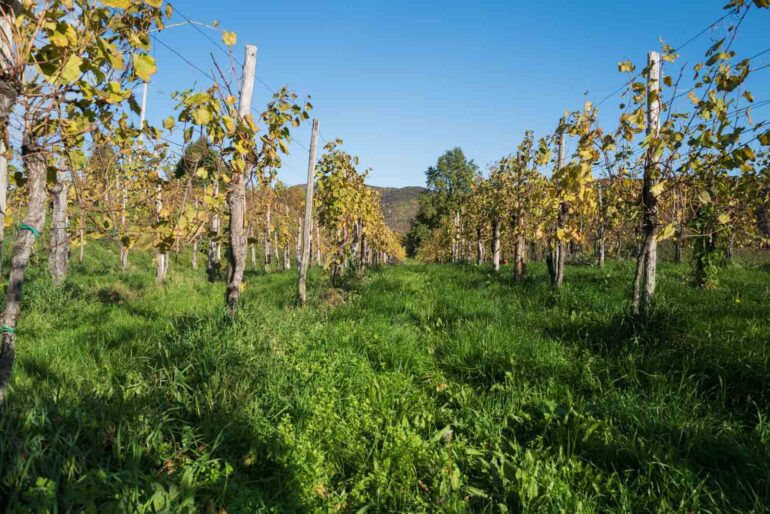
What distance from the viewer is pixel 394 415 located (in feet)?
11.8

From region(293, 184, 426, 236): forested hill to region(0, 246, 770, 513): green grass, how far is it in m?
118

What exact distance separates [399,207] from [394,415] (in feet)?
524

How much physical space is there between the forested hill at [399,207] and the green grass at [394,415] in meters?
118

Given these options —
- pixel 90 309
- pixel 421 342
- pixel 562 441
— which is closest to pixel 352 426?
pixel 562 441

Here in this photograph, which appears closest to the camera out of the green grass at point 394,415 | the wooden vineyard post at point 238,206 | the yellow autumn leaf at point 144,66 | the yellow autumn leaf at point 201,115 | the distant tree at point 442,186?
the yellow autumn leaf at point 144,66

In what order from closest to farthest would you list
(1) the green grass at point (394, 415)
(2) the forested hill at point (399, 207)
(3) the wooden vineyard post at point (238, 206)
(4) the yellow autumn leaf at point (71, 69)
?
(4) the yellow autumn leaf at point (71, 69) → (1) the green grass at point (394, 415) → (3) the wooden vineyard post at point (238, 206) → (2) the forested hill at point (399, 207)

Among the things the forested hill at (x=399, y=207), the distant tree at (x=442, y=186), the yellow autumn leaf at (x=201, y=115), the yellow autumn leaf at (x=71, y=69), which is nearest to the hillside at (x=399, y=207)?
the forested hill at (x=399, y=207)

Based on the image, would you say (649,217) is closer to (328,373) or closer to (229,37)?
(328,373)

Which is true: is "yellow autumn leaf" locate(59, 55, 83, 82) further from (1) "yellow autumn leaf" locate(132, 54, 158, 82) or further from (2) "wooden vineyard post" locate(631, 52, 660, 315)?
(2) "wooden vineyard post" locate(631, 52, 660, 315)

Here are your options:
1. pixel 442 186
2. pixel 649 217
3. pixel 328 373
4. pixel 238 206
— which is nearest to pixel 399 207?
pixel 442 186

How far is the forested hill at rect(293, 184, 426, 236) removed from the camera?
13700 cm

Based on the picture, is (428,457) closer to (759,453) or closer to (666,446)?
(666,446)

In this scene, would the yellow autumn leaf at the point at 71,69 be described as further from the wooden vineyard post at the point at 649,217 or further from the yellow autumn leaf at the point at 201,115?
the wooden vineyard post at the point at 649,217

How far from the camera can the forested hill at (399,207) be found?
13700 centimetres
